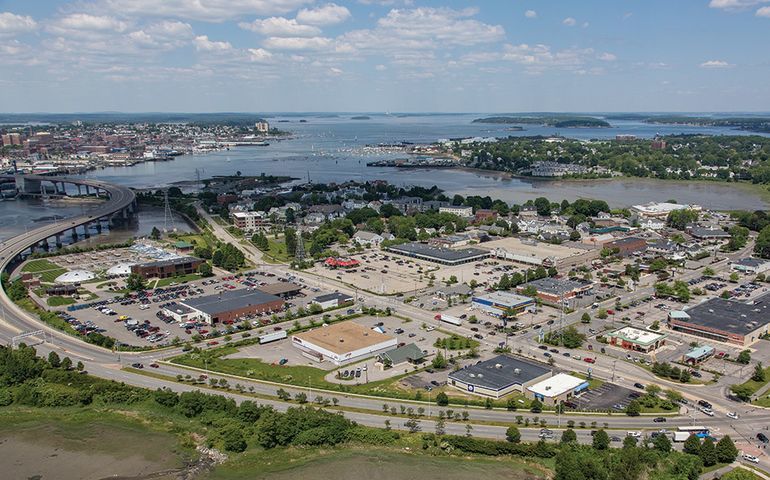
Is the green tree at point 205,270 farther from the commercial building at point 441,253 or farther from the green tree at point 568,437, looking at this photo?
the green tree at point 568,437

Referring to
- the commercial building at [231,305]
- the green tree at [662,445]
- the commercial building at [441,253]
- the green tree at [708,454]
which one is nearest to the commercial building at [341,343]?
the commercial building at [231,305]

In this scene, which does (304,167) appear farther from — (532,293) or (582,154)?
(532,293)

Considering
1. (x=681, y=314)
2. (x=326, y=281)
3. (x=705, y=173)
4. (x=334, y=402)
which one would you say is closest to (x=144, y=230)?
(x=326, y=281)

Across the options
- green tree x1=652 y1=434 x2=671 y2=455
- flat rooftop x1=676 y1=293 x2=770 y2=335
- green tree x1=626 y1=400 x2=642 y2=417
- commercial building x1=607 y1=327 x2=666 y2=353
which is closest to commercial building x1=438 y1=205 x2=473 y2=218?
flat rooftop x1=676 y1=293 x2=770 y2=335

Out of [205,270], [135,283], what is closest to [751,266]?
[205,270]

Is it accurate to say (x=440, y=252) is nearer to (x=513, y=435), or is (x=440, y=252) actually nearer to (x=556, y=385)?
(x=556, y=385)
